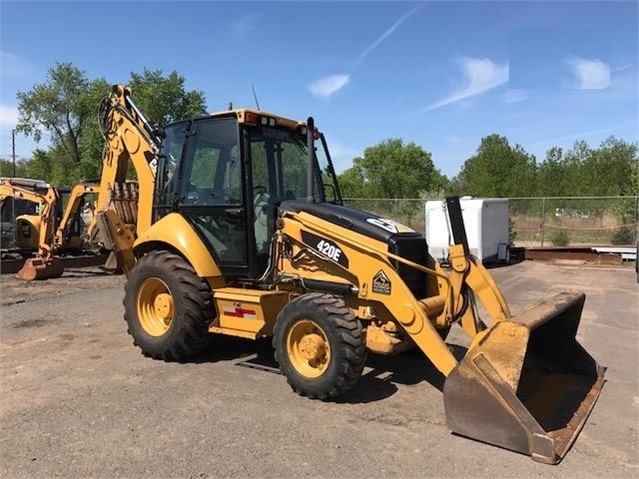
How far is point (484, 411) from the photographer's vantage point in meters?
→ 4.14

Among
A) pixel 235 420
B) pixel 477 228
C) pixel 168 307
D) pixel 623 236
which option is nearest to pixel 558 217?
pixel 623 236

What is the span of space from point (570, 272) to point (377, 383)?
12278 millimetres

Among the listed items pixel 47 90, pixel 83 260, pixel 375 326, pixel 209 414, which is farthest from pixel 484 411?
pixel 47 90

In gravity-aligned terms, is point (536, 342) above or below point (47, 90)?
below

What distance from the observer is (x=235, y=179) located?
241 inches

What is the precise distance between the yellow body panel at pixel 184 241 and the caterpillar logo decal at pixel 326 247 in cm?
117

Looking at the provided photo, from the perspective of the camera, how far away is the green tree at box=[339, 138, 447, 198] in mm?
71812

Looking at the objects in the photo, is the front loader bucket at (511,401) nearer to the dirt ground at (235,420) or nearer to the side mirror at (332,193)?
the dirt ground at (235,420)

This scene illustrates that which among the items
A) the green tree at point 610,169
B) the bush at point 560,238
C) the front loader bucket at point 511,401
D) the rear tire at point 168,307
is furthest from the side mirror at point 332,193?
the green tree at point 610,169

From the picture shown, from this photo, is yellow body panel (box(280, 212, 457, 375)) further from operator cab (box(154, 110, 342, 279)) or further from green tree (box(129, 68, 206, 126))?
green tree (box(129, 68, 206, 126))

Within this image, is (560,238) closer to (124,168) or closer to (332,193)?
(332,193)

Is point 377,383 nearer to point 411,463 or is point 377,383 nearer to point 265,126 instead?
point 411,463

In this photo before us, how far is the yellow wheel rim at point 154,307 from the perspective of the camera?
6.52m

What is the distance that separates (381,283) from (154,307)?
2.90m
